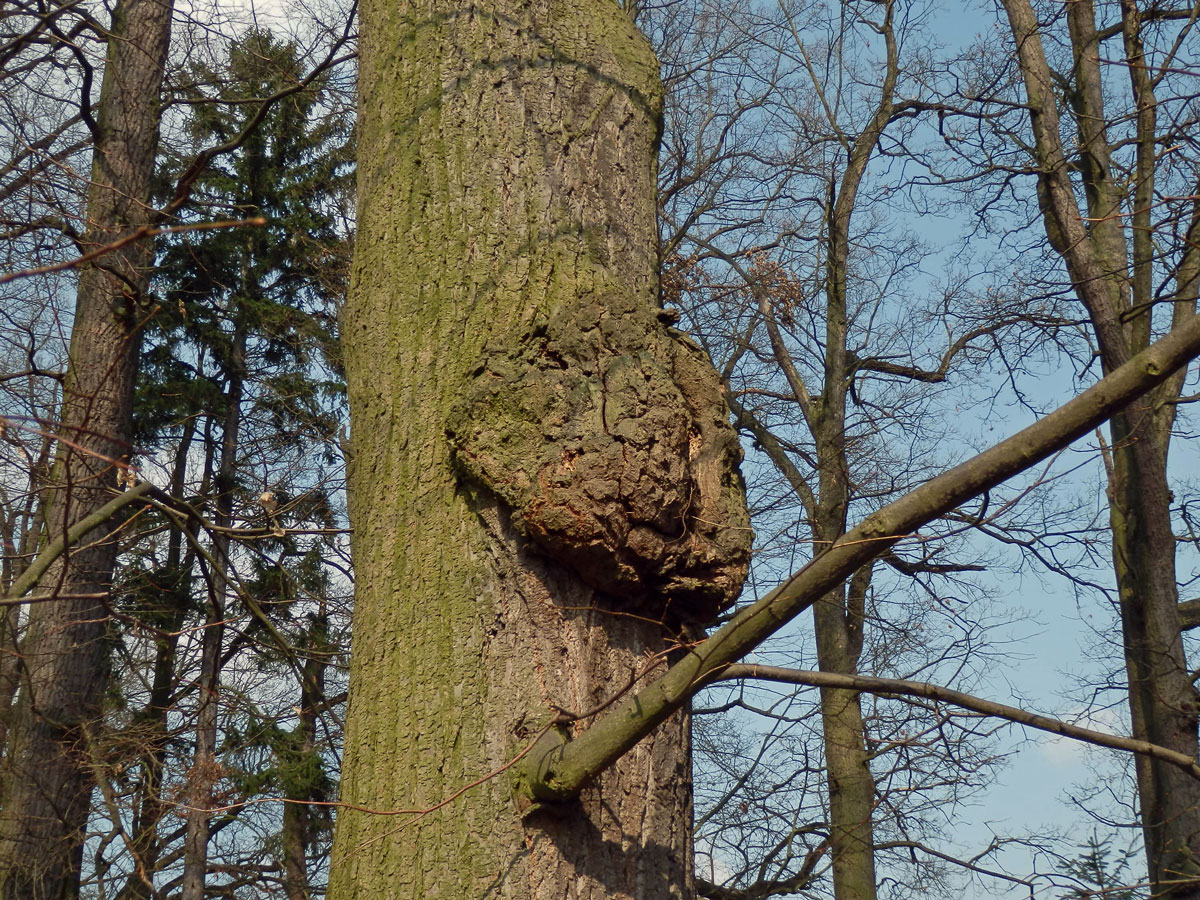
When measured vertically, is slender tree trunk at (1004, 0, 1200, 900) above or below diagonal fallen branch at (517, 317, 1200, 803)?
above

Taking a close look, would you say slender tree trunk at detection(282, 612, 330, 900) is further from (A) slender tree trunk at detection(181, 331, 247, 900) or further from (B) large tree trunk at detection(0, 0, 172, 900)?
(B) large tree trunk at detection(0, 0, 172, 900)

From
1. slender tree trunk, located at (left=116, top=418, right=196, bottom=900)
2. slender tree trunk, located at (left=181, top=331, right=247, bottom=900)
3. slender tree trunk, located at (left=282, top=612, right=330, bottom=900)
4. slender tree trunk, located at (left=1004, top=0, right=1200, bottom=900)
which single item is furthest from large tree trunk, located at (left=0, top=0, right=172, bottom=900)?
slender tree trunk, located at (left=1004, top=0, right=1200, bottom=900)

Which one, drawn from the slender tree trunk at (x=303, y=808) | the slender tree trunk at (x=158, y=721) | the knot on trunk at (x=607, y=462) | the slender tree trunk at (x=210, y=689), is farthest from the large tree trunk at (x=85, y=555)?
the knot on trunk at (x=607, y=462)

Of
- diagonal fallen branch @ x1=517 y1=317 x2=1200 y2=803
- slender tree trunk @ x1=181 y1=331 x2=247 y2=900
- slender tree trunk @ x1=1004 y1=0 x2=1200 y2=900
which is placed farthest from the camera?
slender tree trunk @ x1=181 y1=331 x2=247 y2=900

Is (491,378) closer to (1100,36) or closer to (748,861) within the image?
(748,861)

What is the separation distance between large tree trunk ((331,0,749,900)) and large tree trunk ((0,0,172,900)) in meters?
4.21

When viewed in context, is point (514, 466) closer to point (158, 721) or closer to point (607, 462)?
point (607, 462)

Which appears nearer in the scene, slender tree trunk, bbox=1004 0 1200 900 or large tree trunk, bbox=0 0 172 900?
large tree trunk, bbox=0 0 172 900

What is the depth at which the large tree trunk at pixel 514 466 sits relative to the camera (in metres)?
1.59

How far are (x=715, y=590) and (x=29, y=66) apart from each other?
5.62 m

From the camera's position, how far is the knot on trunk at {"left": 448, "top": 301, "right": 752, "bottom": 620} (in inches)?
66.2

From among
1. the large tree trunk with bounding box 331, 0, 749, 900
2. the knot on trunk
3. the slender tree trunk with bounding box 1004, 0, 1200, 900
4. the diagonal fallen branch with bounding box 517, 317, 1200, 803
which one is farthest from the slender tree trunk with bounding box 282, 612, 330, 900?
the diagonal fallen branch with bounding box 517, 317, 1200, 803

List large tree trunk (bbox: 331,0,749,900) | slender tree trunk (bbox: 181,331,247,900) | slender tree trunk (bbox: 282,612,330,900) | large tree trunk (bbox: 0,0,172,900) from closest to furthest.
A: 1. large tree trunk (bbox: 331,0,749,900)
2. large tree trunk (bbox: 0,0,172,900)
3. slender tree trunk (bbox: 181,331,247,900)
4. slender tree trunk (bbox: 282,612,330,900)

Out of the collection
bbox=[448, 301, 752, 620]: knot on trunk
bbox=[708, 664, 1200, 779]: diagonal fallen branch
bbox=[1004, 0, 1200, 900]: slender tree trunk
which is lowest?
bbox=[708, 664, 1200, 779]: diagonal fallen branch
